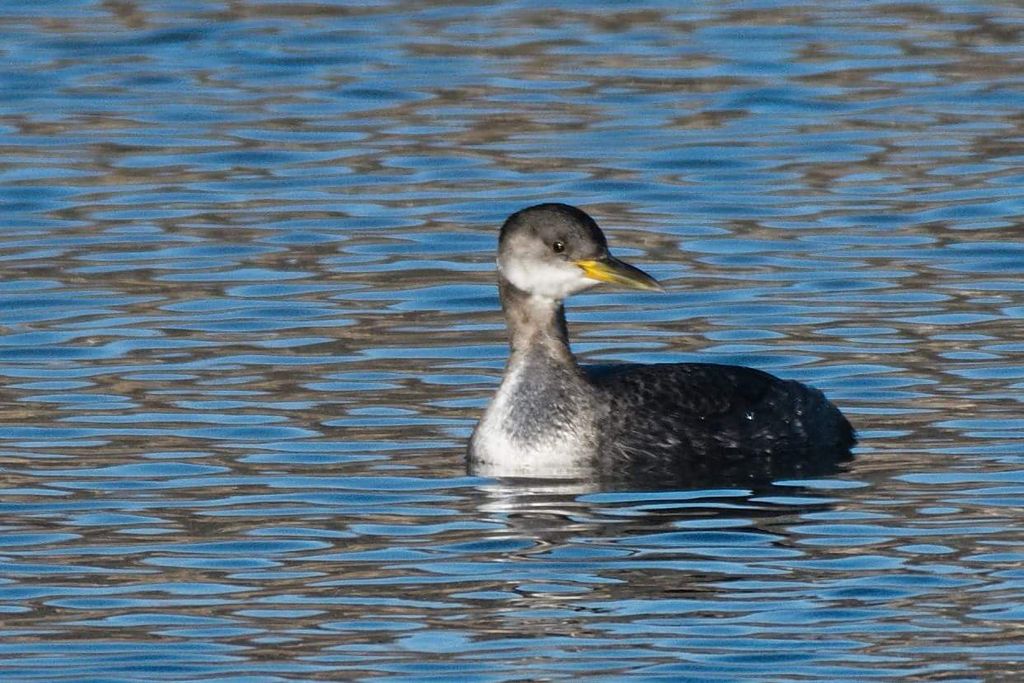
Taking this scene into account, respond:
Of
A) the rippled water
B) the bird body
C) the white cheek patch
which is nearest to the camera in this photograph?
the rippled water

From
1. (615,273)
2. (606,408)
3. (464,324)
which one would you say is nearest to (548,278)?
(615,273)

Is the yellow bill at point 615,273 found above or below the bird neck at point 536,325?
above

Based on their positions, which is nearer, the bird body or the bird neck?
the bird body

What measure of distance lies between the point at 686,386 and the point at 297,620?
330cm

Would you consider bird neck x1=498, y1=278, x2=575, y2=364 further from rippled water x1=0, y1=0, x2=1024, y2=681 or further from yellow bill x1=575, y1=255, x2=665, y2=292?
rippled water x1=0, y1=0, x2=1024, y2=681

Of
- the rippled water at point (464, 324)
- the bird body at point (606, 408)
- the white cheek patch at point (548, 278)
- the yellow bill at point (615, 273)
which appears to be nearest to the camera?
the rippled water at point (464, 324)

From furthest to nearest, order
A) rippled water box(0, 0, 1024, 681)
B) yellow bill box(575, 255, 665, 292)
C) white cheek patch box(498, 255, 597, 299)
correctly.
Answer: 1. white cheek patch box(498, 255, 597, 299)
2. yellow bill box(575, 255, 665, 292)
3. rippled water box(0, 0, 1024, 681)

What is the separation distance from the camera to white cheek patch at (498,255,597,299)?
12.4 metres

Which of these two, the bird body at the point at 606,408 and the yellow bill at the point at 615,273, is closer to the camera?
the bird body at the point at 606,408

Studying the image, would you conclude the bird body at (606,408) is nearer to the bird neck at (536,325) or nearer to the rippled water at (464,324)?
the bird neck at (536,325)

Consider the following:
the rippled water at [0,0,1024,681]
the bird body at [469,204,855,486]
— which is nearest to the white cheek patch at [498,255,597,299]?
the bird body at [469,204,855,486]

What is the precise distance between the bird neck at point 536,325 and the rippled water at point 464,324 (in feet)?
1.83

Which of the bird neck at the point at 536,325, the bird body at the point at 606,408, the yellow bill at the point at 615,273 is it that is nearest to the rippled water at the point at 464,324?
the bird body at the point at 606,408

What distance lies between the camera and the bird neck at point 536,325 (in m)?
12.4
